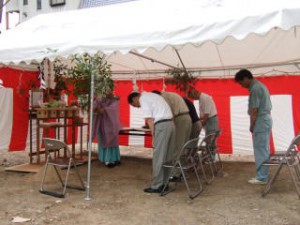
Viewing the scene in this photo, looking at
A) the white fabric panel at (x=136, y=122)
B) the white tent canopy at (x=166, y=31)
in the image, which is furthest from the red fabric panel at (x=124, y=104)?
the white tent canopy at (x=166, y=31)

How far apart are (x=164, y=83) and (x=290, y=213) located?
4.59m

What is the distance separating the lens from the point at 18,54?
453 cm

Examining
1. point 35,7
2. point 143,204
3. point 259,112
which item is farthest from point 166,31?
point 35,7

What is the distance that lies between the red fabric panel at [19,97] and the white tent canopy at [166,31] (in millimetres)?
1409

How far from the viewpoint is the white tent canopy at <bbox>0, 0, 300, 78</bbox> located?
3.40m

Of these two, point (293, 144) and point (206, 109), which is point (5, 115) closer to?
point (206, 109)

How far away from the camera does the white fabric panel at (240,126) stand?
7.23 m

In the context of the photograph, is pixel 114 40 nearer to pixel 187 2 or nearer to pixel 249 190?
pixel 187 2

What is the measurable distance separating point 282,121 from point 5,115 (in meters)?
5.16

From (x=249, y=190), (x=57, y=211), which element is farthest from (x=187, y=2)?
(x=57, y=211)

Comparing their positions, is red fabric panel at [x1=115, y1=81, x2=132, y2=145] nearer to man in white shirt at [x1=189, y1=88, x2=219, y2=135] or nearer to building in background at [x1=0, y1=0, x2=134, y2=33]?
man in white shirt at [x1=189, y1=88, x2=219, y2=135]

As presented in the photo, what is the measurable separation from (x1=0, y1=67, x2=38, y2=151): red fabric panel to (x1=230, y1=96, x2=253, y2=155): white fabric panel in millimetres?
3884

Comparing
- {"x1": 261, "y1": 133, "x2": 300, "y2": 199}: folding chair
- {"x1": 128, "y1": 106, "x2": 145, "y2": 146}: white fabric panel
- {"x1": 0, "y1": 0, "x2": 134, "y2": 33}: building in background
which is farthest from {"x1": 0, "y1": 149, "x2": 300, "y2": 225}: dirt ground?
{"x1": 0, "y1": 0, "x2": 134, "y2": 33}: building in background

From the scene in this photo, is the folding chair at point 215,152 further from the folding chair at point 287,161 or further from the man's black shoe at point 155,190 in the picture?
the man's black shoe at point 155,190
